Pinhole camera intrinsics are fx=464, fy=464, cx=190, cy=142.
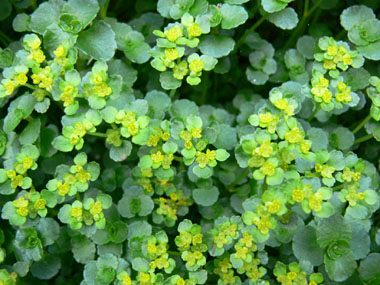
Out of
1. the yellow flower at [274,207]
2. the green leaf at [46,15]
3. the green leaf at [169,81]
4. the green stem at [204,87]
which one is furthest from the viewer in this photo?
the green stem at [204,87]

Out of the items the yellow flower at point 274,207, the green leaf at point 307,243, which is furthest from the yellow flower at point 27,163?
the green leaf at point 307,243

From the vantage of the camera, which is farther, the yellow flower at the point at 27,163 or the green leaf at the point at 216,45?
the green leaf at the point at 216,45

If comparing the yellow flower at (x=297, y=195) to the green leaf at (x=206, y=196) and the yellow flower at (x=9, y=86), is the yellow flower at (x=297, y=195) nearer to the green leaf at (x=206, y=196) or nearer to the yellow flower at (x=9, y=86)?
the green leaf at (x=206, y=196)

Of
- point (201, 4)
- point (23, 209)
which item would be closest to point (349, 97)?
point (201, 4)

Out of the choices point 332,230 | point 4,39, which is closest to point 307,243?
point 332,230

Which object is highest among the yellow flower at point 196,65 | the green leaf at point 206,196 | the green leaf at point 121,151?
the yellow flower at point 196,65

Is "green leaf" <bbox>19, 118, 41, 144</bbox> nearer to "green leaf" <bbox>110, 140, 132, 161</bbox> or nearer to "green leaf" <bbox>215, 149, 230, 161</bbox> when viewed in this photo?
"green leaf" <bbox>110, 140, 132, 161</bbox>

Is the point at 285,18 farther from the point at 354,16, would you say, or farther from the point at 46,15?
the point at 46,15
